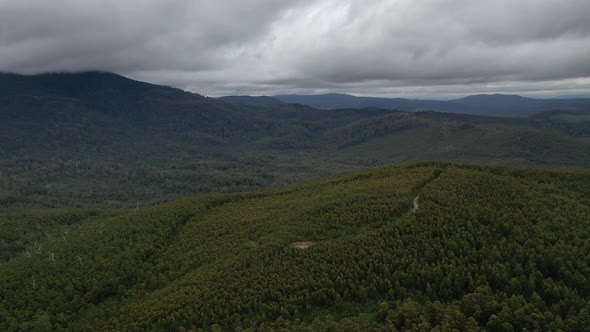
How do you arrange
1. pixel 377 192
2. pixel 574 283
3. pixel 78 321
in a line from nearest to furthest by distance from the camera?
1. pixel 574 283
2. pixel 78 321
3. pixel 377 192

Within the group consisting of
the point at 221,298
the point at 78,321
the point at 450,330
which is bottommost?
the point at 78,321

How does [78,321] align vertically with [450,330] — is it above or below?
below

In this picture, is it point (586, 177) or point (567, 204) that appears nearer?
point (567, 204)

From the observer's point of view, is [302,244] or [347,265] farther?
[302,244]

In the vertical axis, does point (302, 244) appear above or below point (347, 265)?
below

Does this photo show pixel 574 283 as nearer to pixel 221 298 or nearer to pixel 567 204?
pixel 567 204

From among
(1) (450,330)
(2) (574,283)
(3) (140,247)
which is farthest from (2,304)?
(2) (574,283)

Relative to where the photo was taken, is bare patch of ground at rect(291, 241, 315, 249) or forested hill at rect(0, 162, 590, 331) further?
bare patch of ground at rect(291, 241, 315, 249)

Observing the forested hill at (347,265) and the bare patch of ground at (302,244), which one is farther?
the bare patch of ground at (302,244)
